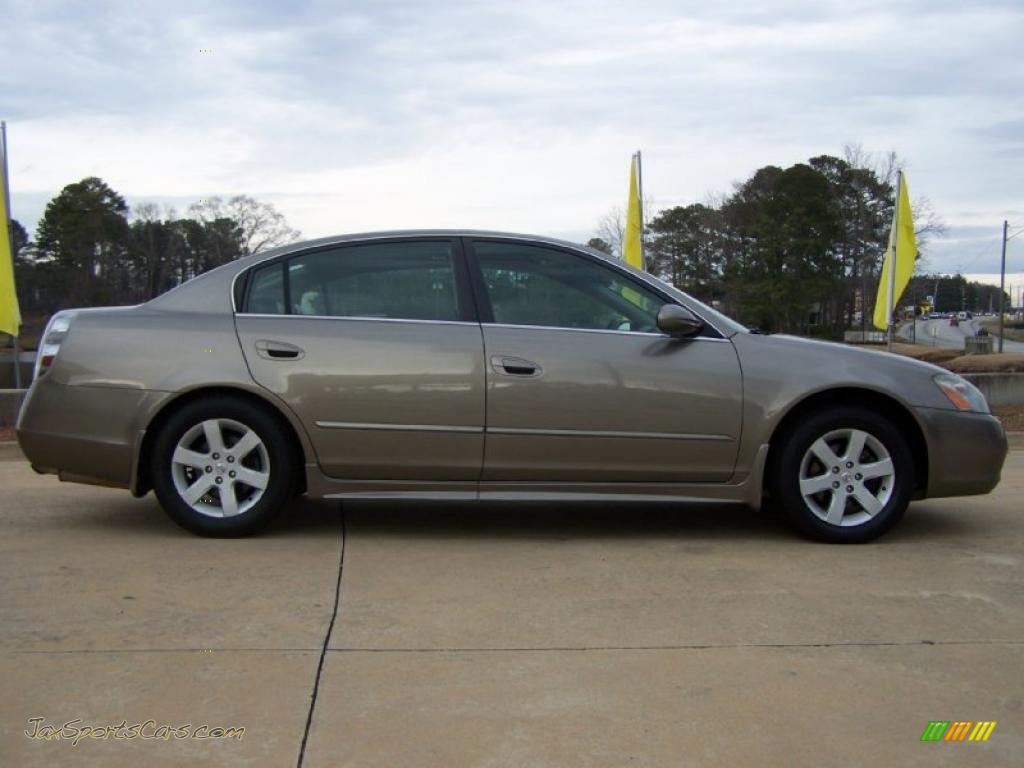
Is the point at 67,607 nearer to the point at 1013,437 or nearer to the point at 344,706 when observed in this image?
the point at 344,706

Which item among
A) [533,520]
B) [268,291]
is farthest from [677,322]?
[268,291]

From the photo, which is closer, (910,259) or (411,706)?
(411,706)

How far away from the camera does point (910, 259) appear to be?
17.0 metres

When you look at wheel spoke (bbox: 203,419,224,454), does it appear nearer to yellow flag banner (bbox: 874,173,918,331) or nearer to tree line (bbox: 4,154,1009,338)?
yellow flag banner (bbox: 874,173,918,331)

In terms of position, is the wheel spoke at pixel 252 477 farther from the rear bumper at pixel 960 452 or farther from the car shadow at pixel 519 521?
the rear bumper at pixel 960 452

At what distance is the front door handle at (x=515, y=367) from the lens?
4.98 m

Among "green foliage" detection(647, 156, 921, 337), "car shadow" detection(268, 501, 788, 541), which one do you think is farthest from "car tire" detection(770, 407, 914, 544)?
"green foliage" detection(647, 156, 921, 337)

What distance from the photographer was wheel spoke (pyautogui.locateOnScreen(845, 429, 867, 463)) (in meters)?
5.06

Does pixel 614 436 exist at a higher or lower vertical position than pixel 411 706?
higher

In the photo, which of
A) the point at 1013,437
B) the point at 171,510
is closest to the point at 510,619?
the point at 171,510

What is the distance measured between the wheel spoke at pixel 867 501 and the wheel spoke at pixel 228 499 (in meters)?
3.12

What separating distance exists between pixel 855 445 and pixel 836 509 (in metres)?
0.34

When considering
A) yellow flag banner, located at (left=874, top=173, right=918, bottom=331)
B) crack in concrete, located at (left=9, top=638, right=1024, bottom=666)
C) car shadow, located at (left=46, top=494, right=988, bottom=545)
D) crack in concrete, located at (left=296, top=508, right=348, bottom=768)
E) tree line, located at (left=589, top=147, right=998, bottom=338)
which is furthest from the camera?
tree line, located at (left=589, top=147, right=998, bottom=338)

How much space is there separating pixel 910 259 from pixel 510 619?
49.5 feet
